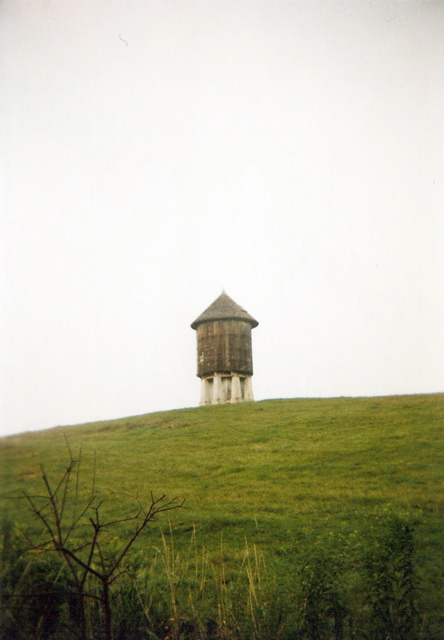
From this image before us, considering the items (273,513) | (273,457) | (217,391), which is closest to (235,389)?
(217,391)

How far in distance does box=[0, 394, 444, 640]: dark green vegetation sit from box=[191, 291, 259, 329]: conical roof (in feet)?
20.6

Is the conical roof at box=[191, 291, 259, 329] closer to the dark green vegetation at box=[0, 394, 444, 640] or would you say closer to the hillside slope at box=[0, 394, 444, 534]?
the dark green vegetation at box=[0, 394, 444, 640]

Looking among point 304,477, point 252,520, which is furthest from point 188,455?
point 252,520

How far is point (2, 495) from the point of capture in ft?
12.2

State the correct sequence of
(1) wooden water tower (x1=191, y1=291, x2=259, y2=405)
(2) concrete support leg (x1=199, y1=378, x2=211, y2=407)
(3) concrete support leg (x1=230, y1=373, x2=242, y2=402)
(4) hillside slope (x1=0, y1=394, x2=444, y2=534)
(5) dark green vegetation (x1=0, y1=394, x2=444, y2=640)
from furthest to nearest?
(2) concrete support leg (x1=199, y1=378, x2=211, y2=407), (1) wooden water tower (x1=191, y1=291, x2=259, y2=405), (3) concrete support leg (x1=230, y1=373, x2=242, y2=402), (4) hillside slope (x1=0, y1=394, x2=444, y2=534), (5) dark green vegetation (x1=0, y1=394, x2=444, y2=640)

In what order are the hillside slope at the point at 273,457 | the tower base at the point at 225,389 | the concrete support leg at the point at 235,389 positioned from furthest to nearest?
1. the tower base at the point at 225,389
2. the concrete support leg at the point at 235,389
3. the hillside slope at the point at 273,457

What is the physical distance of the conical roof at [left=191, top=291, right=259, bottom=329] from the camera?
1142 inches

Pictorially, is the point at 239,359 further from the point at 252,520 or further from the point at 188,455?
the point at 252,520

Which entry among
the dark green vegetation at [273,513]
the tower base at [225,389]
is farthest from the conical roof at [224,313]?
the dark green vegetation at [273,513]

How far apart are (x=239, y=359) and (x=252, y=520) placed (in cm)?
1742

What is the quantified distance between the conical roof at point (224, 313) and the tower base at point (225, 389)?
3.44 metres

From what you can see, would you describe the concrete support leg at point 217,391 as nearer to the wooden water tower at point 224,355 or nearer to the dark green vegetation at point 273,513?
the wooden water tower at point 224,355

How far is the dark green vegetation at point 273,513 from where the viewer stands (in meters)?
4.21

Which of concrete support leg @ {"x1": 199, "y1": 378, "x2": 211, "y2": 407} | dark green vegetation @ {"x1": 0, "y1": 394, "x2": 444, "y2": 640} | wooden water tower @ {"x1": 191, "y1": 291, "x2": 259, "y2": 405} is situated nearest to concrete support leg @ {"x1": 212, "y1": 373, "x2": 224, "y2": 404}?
wooden water tower @ {"x1": 191, "y1": 291, "x2": 259, "y2": 405}
